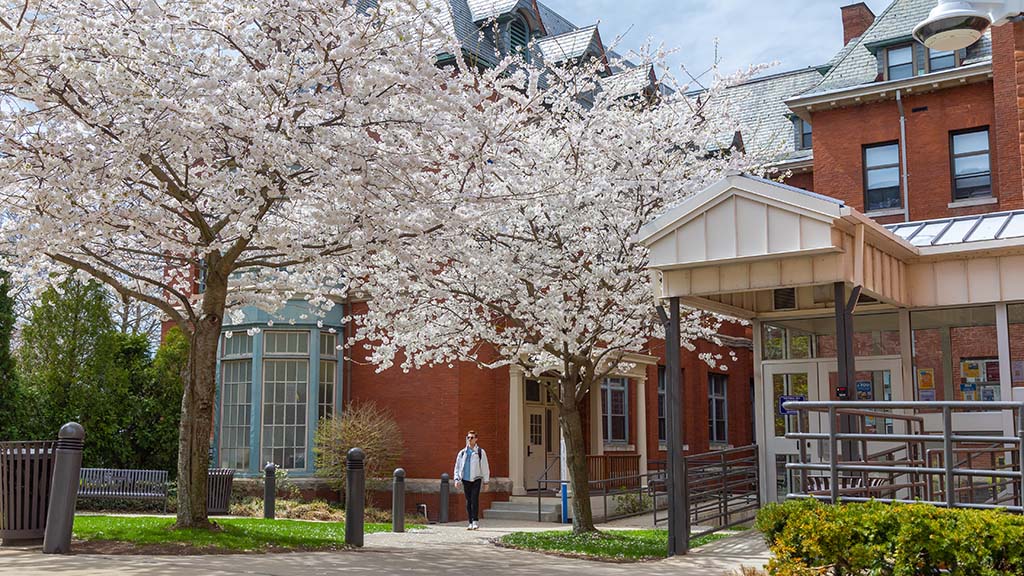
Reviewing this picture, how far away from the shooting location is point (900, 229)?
13.5m

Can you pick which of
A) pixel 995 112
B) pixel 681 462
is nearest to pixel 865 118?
pixel 995 112

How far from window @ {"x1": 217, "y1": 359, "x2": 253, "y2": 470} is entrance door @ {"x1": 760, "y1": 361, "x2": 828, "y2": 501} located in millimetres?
13873

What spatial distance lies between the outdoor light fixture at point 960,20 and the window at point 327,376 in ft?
57.3

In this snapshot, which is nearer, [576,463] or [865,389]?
[865,389]

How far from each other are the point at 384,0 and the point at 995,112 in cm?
1781

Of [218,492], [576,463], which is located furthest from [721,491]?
[218,492]

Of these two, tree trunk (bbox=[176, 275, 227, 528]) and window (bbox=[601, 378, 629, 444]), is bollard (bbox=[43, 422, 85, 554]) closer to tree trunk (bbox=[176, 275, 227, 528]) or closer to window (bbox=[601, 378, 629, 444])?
tree trunk (bbox=[176, 275, 227, 528])

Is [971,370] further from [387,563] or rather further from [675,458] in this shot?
[387,563]

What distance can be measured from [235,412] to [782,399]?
48.3 ft

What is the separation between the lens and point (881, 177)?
1037 inches

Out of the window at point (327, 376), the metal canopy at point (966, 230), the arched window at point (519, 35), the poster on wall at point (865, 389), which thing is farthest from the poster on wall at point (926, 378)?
the arched window at point (519, 35)

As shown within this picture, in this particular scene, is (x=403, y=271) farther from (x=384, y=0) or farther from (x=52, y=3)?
(x=52, y=3)

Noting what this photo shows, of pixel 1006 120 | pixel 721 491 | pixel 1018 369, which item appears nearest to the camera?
pixel 721 491

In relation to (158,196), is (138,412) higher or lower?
lower
